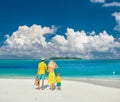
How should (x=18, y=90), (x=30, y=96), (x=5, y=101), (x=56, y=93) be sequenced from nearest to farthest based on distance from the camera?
(x=5, y=101)
(x=30, y=96)
(x=56, y=93)
(x=18, y=90)

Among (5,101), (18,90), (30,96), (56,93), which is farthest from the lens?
(18,90)

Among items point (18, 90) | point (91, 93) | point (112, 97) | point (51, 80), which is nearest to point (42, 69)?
point (51, 80)

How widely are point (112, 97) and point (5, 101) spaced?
4681 mm

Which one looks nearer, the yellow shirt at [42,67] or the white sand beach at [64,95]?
the white sand beach at [64,95]

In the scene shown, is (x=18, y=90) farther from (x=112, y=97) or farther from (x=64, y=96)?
(x=112, y=97)

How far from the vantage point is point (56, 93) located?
13.0m

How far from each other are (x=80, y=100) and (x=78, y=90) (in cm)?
243

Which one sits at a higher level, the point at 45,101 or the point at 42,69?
the point at 42,69

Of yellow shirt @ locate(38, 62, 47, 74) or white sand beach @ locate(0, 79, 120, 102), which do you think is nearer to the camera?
white sand beach @ locate(0, 79, 120, 102)

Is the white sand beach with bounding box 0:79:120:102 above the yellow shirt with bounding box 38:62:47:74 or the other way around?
the other way around

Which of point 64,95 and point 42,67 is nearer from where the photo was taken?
point 64,95

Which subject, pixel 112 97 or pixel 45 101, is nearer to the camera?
pixel 45 101

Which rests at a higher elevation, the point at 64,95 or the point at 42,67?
the point at 42,67

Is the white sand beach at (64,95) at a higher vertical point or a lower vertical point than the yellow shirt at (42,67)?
lower
